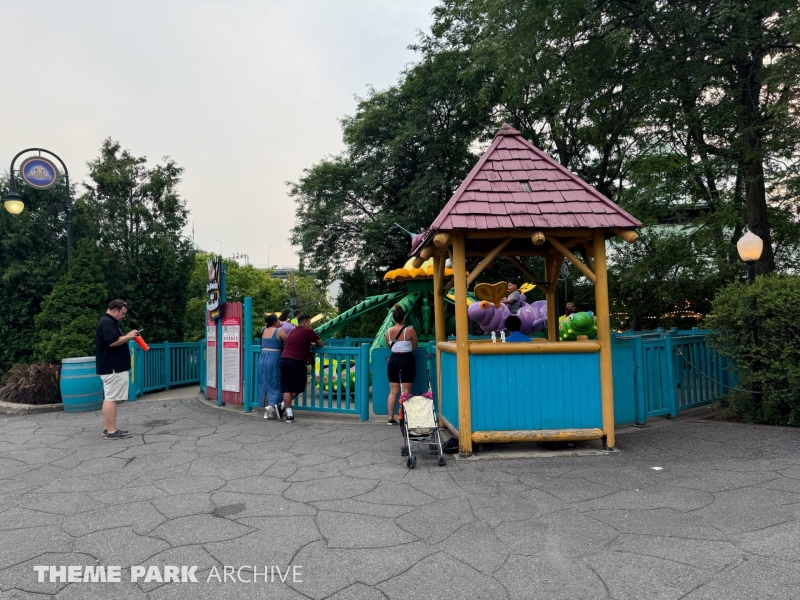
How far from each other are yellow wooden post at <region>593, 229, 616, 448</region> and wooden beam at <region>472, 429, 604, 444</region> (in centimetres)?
19

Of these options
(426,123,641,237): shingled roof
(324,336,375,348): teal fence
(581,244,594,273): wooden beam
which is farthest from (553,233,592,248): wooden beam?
(324,336,375,348): teal fence

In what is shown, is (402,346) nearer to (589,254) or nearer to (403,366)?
(403,366)

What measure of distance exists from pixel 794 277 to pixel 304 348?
22.5 feet

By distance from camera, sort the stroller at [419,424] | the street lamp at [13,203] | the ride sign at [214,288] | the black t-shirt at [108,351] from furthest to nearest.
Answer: the street lamp at [13,203], the ride sign at [214,288], the black t-shirt at [108,351], the stroller at [419,424]

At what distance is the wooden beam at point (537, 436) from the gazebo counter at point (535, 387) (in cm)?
3

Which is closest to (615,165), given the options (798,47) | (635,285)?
(635,285)

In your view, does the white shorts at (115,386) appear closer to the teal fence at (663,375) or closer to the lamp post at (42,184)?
the lamp post at (42,184)

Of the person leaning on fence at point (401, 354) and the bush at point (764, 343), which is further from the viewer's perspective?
the person leaning on fence at point (401, 354)

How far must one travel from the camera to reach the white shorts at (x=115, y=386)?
6945 mm

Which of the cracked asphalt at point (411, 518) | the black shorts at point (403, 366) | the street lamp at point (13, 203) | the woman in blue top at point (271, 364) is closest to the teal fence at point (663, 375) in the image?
the cracked asphalt at point (411, 518)

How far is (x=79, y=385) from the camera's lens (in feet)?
30.3

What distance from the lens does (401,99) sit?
19422 mm

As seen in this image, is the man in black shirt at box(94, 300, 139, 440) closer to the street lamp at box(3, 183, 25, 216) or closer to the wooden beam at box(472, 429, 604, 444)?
the wooden beam at box(472, 429, 604, 444)

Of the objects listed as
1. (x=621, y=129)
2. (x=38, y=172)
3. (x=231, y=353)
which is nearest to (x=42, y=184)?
(x=38, y=172)
